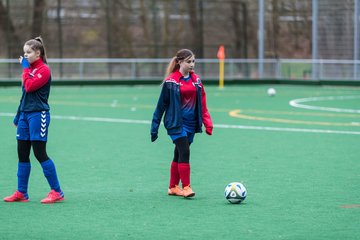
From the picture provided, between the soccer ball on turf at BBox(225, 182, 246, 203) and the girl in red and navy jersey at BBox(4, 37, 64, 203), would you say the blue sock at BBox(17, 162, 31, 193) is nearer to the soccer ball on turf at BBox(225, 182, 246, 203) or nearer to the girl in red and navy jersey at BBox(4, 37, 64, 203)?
the girl in red and navy jersey at BBox(4, 37, 64, 203)

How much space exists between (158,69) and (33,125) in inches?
1104

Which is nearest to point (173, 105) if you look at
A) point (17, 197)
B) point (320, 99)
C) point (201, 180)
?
point (201, 180)

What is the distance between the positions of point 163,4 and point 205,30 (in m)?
2.08

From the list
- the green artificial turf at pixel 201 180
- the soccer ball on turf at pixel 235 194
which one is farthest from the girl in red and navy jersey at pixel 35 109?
the soccer ball on turf at pixel 235 194

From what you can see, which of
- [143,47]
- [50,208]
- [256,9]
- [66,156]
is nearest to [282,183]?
[50,208]

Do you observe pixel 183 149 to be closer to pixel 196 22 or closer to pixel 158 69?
pixel 158 69

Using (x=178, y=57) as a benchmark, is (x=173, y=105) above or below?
below

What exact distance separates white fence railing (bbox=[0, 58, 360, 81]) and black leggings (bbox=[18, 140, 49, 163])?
86.6ft

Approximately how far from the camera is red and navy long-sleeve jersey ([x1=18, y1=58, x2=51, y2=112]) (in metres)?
9.38

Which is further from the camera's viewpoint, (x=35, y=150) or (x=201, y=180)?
(x=201, y=180)

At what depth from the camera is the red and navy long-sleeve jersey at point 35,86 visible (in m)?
9.38

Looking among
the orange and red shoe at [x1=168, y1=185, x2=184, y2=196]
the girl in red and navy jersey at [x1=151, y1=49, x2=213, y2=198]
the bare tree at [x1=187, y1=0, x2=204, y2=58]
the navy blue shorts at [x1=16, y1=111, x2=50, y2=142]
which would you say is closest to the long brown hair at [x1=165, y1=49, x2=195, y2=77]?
the girl in red and navy jersey at [x1=151, y1=49, x2=213, y2=198]

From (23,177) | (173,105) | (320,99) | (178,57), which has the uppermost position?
(178,57)

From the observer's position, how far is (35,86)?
9.40 metres
